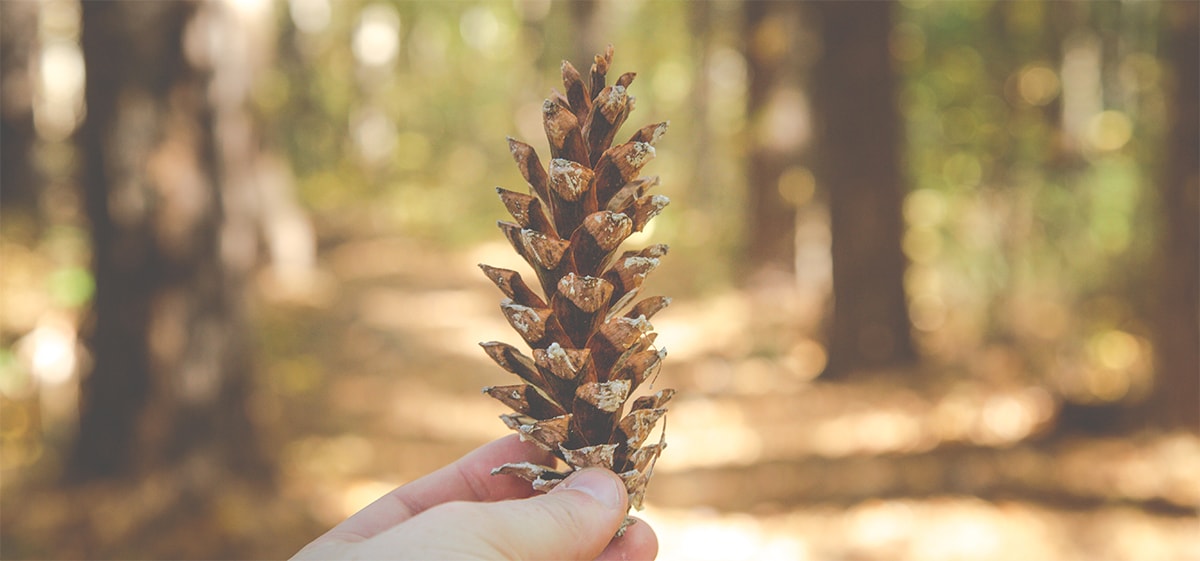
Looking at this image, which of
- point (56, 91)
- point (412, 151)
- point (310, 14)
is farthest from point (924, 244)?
point (412, 151)

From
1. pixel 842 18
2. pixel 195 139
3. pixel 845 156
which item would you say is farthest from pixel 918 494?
pixel 195 139

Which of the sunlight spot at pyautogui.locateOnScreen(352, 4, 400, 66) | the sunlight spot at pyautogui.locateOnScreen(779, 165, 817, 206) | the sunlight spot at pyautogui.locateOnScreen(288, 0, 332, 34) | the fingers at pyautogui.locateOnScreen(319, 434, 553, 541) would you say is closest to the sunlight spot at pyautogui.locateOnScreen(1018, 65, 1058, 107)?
the sunlight spot at pyautogui.locateOnScreen(779, 165, 817, 206)

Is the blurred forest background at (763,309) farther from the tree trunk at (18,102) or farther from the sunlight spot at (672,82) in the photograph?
the sunlight spot at (672,82)

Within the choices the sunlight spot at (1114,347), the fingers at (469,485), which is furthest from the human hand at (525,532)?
the sunlight spot at (1114,347)

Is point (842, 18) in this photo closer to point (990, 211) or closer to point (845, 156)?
point (845, 156)

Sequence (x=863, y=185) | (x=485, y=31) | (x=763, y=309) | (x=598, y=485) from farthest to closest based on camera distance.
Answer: (x=485, y=31) < (x=763, y=309) < (x=863, y=185) < (x=598, y=485)

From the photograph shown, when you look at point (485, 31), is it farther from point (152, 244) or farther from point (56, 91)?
point (152, 244)

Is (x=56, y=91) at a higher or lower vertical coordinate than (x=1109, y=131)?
higher
